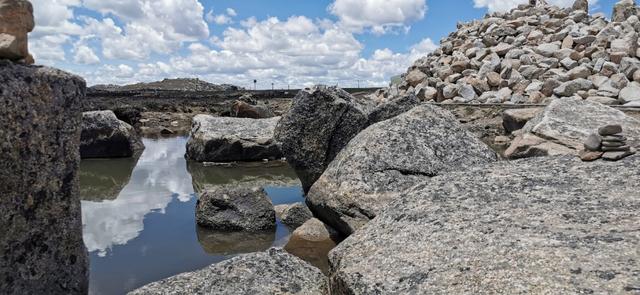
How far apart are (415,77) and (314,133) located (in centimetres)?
1821

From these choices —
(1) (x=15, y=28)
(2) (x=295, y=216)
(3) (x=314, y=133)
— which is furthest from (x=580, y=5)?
(1) (x=15, y=28)

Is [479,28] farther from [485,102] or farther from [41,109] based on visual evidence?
[41,109]

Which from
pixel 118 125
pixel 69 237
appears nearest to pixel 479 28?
pixel 118 125

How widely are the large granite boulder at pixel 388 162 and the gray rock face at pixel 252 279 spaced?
1.81 metres

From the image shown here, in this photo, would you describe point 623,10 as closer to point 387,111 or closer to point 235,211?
point 387,111

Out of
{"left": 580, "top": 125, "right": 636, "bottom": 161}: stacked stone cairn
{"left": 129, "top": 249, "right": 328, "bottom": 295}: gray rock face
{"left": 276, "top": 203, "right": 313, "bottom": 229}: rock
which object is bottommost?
{"left": 276, "top": 203, "right": 313, "bottom": 229}: rock

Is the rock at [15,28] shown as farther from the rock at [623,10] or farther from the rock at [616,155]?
the rock at [623,10]

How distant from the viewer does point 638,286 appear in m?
2.97

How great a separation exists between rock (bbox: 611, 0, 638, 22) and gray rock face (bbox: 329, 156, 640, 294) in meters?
24.3

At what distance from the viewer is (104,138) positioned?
671 inches

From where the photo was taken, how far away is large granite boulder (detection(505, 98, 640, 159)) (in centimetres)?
766

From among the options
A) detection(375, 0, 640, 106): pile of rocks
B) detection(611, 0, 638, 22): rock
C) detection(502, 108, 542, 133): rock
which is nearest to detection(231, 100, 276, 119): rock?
detection(375, 0, 640, 106): pile of rocks

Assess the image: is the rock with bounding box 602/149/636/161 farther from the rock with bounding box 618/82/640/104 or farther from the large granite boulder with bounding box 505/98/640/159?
the rock with bounding box 618/82/640/104

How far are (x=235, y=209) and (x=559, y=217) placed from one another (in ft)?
17.9
